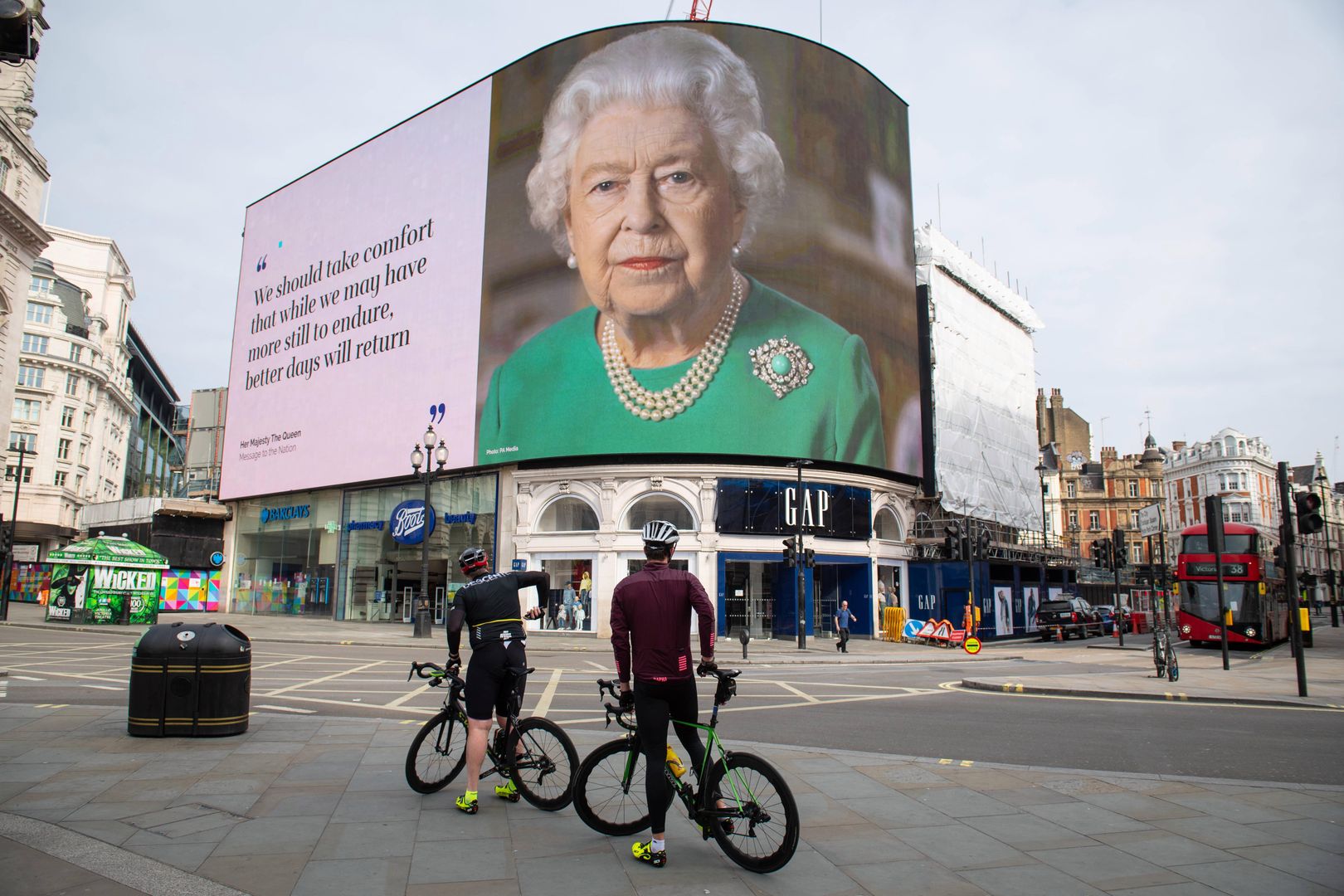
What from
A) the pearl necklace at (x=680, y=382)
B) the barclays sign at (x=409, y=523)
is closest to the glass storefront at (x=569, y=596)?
the pearl necklace at (x=680, y=382)

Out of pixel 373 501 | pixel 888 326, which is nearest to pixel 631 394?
pixel 888 326

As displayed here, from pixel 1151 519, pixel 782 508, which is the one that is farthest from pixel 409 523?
pixel 1151 519

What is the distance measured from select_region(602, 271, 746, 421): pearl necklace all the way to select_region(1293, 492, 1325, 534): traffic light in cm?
2200

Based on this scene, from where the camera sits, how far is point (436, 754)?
6.96 meters

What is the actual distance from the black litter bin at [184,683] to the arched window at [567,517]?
89.6 feet

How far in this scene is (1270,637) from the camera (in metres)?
32.5

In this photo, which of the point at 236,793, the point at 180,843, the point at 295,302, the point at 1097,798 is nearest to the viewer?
the point at 180,843

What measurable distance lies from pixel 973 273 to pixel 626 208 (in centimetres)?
2466

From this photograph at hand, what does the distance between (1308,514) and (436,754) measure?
15385 millimetres

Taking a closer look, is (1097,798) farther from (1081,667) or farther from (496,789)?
(1081,667)

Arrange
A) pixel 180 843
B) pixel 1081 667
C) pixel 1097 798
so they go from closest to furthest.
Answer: pixel 180 843 < pixel 1097 798 < pixel 1081 667

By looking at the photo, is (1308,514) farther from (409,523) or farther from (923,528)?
(409,523)

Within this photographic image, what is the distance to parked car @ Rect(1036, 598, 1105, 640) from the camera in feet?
134

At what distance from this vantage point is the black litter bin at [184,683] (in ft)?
29.3
